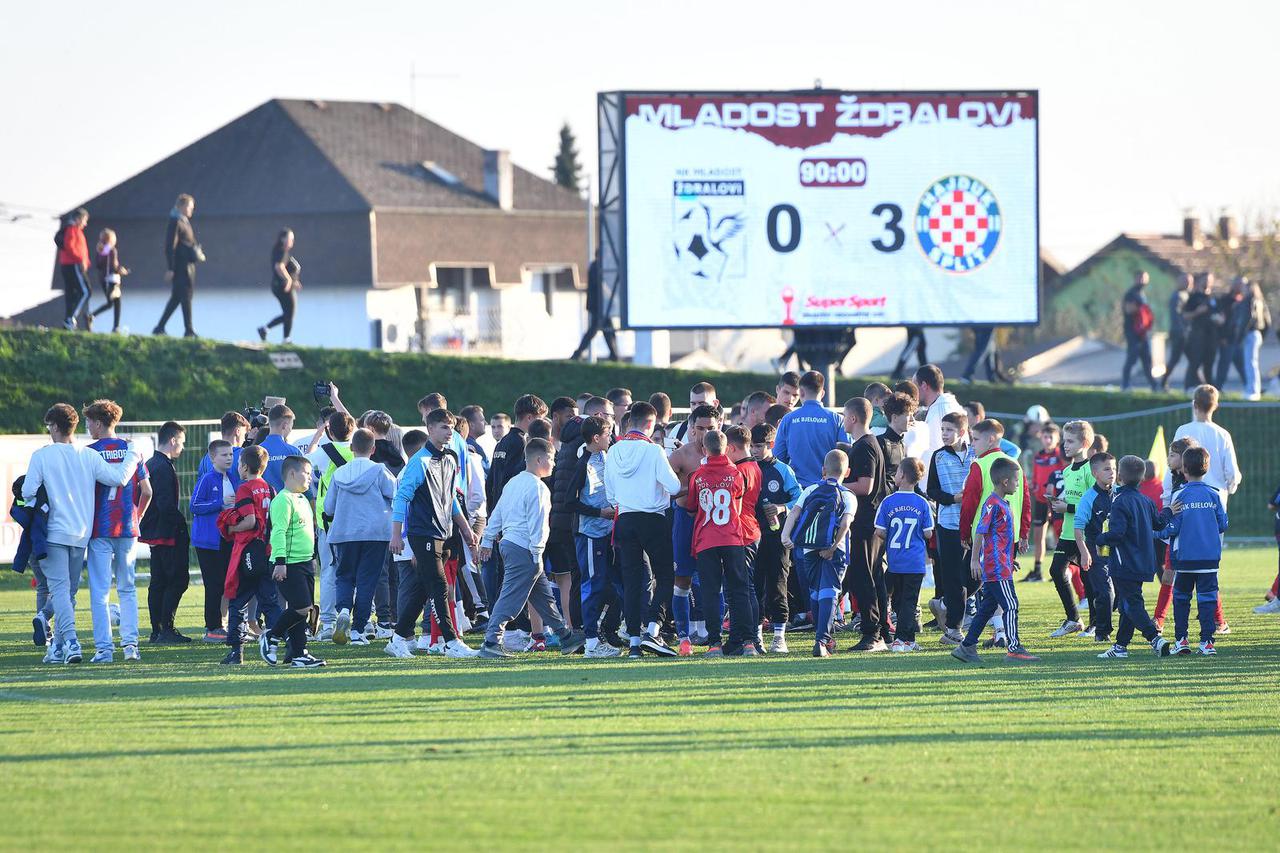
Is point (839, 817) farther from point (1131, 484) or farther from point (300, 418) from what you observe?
point (300, 418)

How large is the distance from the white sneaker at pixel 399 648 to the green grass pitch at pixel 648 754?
16 cm

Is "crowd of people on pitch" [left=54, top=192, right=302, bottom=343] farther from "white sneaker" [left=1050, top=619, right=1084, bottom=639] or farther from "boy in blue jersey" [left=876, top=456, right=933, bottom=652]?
"white sneaker" [left=1050, top=619, right=1084, bottom=639]

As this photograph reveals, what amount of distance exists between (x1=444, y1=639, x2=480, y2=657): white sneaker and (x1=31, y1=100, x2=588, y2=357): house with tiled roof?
42353 mm

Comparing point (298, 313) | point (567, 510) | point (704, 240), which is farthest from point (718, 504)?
point (298, 313)

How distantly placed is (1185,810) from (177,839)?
4172 mm

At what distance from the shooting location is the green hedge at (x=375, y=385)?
2770 centimetres

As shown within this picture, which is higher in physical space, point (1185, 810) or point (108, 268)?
point (108, 268)

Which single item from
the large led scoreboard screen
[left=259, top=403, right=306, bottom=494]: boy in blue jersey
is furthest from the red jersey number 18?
the large led scoreboard screen

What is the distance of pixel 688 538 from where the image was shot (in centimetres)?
1359

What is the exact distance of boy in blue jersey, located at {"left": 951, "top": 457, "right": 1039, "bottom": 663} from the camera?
1242cm

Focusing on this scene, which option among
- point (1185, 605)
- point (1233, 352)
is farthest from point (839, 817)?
point (1233, 352)

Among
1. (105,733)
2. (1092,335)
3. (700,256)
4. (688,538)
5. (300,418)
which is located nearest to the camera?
(105,733)

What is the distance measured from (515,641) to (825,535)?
2.64 m

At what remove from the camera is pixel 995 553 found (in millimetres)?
12438
